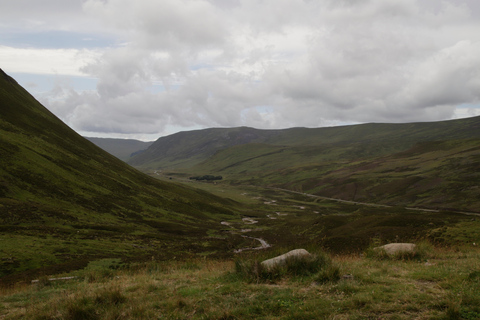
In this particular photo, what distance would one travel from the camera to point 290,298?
10680 millimetres

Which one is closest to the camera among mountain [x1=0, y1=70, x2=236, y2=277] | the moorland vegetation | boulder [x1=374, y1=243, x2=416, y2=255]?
the moorland vegetation

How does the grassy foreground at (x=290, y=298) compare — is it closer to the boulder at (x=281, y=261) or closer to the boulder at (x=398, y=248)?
the boulder at (x=281, y=261)

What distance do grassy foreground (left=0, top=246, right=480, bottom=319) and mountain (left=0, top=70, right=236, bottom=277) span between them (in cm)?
2632

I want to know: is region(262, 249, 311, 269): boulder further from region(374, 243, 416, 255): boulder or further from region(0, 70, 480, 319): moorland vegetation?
region(374, 243, 416, 255): boulder

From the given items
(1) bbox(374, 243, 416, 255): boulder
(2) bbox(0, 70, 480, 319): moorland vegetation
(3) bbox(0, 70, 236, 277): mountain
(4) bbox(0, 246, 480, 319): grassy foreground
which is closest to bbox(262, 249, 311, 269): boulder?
(2) bbox(0, 70, 480, 319): moorland vegetation

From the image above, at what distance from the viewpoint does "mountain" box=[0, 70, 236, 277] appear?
42812mm

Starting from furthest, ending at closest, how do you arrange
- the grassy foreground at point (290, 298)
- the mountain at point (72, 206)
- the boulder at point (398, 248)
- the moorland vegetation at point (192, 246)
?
the mountain at point (72, 206) → the boulder at point (398, 248) → the moorland vegetation at point (192, 246) → the grassy foreground at point (290, 298)

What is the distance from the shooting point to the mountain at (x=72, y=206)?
42812mm

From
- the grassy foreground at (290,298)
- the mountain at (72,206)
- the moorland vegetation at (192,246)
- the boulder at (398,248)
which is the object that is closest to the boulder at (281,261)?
the moorland vegetation at (192,246)

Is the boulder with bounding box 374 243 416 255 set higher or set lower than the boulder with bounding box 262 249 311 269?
lower

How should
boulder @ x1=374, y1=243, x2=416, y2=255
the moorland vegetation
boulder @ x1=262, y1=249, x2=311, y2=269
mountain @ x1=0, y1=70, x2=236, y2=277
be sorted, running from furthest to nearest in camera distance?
mountain @ x1=0, y1=70, x2=236, y2=277, boulder @ x1=374, y1=243, x2=416, y2=255, boulder @ x1=262, y1=249, x2=311, y2=269, the moorland vegetation

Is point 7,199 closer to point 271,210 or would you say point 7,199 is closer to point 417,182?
point 271,210

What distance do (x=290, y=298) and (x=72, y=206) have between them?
75734 mm

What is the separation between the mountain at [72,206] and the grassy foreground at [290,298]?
26.3 meters
